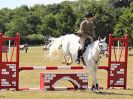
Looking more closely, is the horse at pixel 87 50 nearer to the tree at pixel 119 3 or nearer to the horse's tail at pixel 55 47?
the horse's tail at pixel 55 47

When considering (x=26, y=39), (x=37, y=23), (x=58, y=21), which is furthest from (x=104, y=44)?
(x=37, y=23)

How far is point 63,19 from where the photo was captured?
125000mm

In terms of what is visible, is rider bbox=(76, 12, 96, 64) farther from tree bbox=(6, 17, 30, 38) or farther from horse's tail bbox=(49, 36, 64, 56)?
tree bbox=(6, 17, 30, 38)

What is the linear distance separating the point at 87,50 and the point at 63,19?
108609mm

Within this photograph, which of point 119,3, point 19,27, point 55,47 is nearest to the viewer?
point 55,47

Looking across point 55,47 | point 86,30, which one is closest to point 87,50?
point 86,30

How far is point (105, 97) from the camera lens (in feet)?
48.9

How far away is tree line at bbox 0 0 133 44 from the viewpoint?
107250 mm

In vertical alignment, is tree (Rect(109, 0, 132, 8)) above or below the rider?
above

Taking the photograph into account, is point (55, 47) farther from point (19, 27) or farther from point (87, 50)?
point (19, 27)

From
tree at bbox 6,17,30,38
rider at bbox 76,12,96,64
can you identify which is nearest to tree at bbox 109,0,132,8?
tree at bbox 6,17,30,38

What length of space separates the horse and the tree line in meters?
53.8

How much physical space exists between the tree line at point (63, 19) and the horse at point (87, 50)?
53.8 meters

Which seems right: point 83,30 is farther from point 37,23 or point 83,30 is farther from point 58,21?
point 37,23
